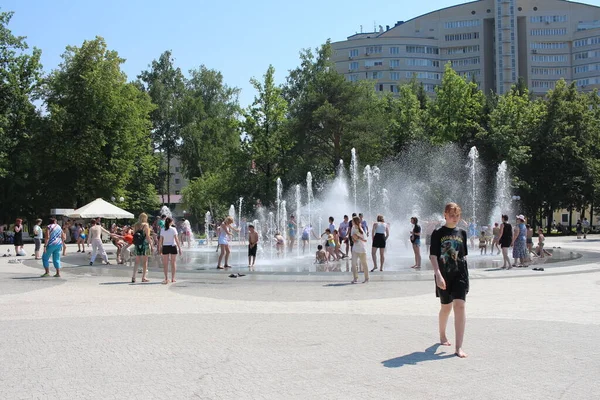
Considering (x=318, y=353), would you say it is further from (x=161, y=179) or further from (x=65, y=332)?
(x=161, y=179)

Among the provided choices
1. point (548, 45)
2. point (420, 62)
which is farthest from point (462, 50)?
point (548, 45)

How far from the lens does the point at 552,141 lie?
5503 cm

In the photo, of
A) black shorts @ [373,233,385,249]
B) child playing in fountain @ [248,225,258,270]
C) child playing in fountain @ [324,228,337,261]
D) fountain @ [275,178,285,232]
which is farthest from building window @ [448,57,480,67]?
black shorts @ [373,233,385,249]

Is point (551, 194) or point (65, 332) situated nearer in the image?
point (65, 332)

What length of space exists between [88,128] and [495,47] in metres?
81.4

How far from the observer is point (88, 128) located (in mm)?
50906

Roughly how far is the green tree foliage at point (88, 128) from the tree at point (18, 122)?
1.54 meters

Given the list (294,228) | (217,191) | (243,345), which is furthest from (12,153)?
(243,345)

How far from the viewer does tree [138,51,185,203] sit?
73438mm

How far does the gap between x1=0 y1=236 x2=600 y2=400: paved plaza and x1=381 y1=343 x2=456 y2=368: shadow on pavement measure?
20 mm

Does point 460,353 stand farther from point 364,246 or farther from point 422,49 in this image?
point 422,49

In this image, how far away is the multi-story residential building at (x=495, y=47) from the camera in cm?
10775

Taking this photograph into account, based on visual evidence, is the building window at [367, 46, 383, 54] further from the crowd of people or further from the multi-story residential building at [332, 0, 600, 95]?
the crowd of people

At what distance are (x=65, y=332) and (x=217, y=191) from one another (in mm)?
52447
